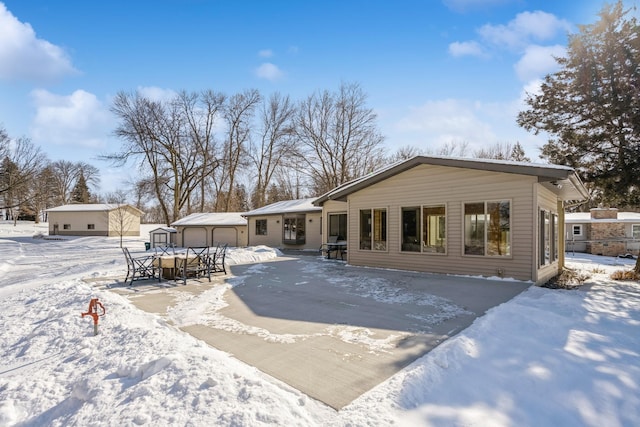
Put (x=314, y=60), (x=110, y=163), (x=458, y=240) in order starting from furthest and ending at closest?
1. (x=110, y=163)
2. (x=314, y=60)
3. (x=458, y=240)

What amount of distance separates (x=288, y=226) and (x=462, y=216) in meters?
12.4

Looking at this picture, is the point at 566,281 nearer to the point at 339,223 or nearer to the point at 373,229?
the point at 373,229

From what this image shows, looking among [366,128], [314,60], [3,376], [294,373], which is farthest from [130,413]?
[366,128]

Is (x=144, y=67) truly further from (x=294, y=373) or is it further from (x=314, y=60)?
(x=294, y=373)

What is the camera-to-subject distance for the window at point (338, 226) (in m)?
16.8

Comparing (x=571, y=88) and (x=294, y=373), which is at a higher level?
(x=571, y=88)

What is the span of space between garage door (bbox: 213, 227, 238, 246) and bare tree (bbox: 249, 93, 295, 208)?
809 centimetres

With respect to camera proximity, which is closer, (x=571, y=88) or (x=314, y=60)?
(x=571, y=88)

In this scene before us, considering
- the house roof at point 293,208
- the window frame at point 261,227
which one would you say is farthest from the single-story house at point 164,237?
the window frame at point 261,227

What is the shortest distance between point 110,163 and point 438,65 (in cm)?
2785

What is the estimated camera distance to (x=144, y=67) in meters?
12.0

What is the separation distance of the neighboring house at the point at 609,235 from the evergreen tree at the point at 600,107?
15026mm

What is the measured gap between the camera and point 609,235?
2414 centimetres

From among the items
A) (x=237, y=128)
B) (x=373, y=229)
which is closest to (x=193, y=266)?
(x=373, y=229)
